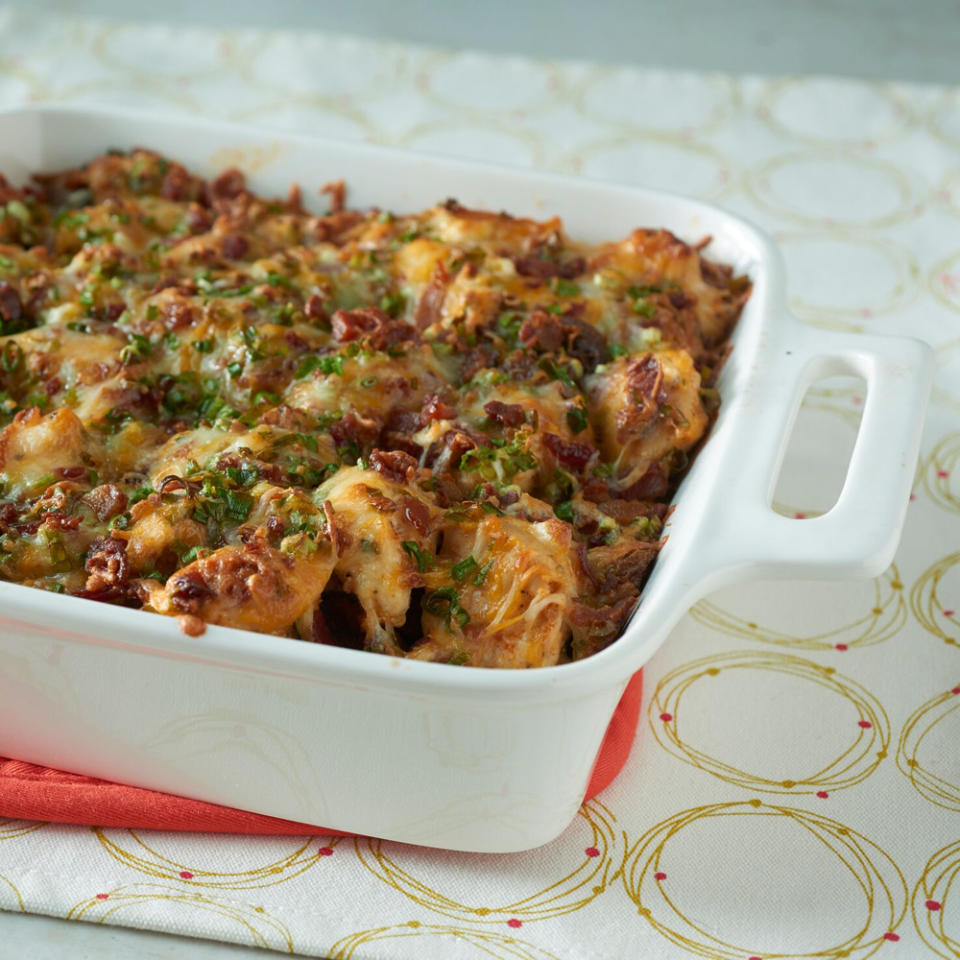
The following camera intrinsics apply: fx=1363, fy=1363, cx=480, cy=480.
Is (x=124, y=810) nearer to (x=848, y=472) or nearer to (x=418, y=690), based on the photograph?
(x=418, y=690)

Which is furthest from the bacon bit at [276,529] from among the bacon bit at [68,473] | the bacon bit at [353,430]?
the bacon bit at [68,473]

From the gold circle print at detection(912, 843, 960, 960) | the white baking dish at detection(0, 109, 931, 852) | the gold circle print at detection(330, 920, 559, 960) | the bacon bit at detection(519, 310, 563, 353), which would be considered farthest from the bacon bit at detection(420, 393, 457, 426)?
the gold circle print at detection(912, 843, 960, 960)

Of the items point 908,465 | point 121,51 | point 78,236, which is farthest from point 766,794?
point 121,51

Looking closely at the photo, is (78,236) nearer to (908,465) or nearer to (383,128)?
(383,128)

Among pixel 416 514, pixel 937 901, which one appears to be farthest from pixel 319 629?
pixel 937 901

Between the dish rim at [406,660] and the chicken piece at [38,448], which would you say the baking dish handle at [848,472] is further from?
the chicken piece at [38,448]

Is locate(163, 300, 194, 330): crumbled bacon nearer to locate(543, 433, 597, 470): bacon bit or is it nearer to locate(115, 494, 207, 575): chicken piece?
locate(115, 494, 207, 575): chicken piece
